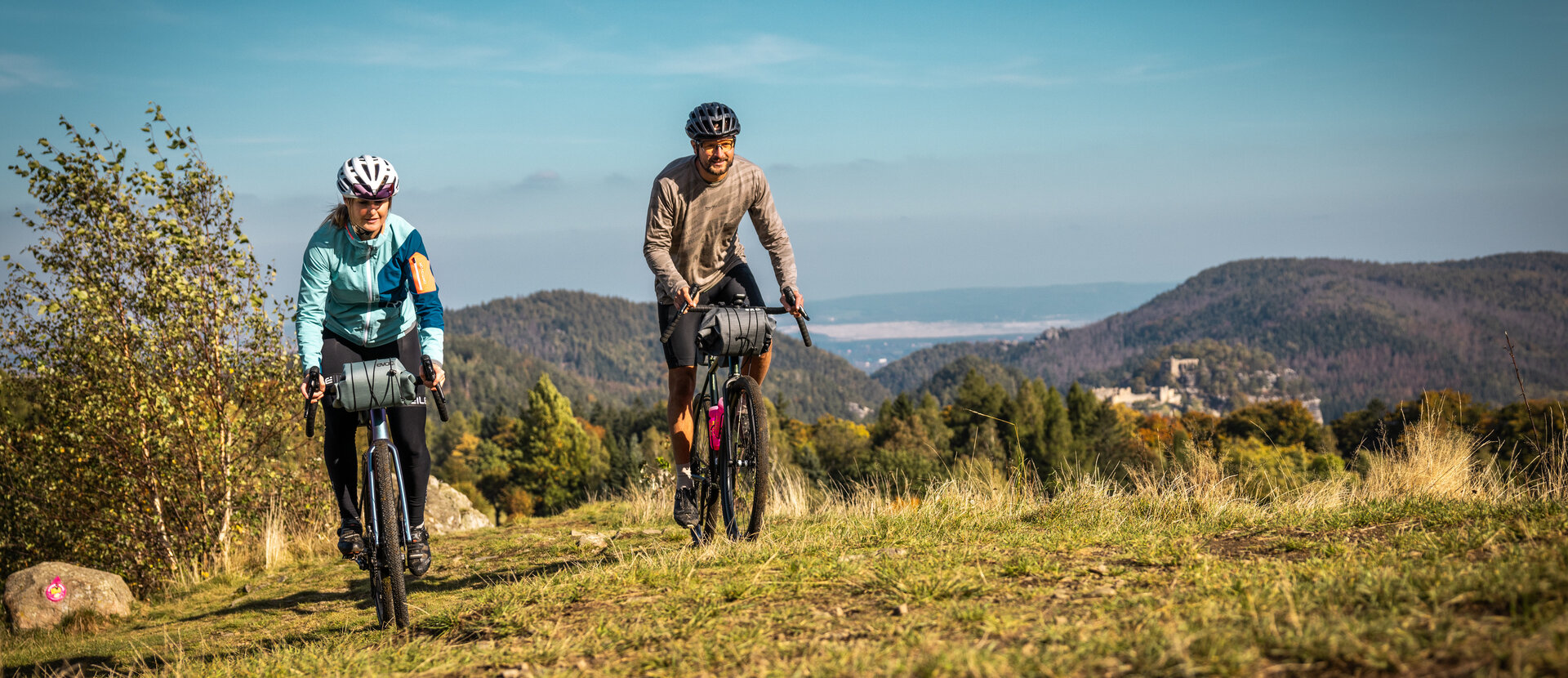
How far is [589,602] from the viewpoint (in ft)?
12.6

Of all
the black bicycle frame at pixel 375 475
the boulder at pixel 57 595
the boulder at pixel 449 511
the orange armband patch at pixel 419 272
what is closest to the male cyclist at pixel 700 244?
the orange armband patch at pixel 419 272

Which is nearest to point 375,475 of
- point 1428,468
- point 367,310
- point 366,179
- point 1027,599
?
point 367,310

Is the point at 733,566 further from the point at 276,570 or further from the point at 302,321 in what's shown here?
the point at 276,570

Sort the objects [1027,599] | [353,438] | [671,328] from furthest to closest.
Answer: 1. [671,328]
2. [353,438]
3. [1027,599]

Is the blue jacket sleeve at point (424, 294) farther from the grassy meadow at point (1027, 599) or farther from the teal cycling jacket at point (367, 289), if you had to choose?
the grassy meadow at point (1027, 599)

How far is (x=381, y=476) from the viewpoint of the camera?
14.1 feet

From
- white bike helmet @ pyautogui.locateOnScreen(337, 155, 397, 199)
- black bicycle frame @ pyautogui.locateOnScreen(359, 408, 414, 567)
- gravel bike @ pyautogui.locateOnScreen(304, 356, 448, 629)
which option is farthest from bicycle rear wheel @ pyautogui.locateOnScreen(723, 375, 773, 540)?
white bike helmet @ pyautogui.locateOnScreen(337, 155, 397, 199)

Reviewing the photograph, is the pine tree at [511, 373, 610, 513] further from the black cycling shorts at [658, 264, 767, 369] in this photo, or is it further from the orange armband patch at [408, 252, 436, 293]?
the orange armband patch at [408, 252, 436, 293]

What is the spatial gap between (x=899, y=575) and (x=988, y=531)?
4.55 feet

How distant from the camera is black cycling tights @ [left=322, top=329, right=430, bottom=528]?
4.52 meters

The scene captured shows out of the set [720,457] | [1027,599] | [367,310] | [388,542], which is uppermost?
[367,310]

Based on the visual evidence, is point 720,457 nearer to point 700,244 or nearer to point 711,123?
point 700,244

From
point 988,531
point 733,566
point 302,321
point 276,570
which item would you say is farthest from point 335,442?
point 276,570

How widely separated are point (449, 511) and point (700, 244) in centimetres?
938
